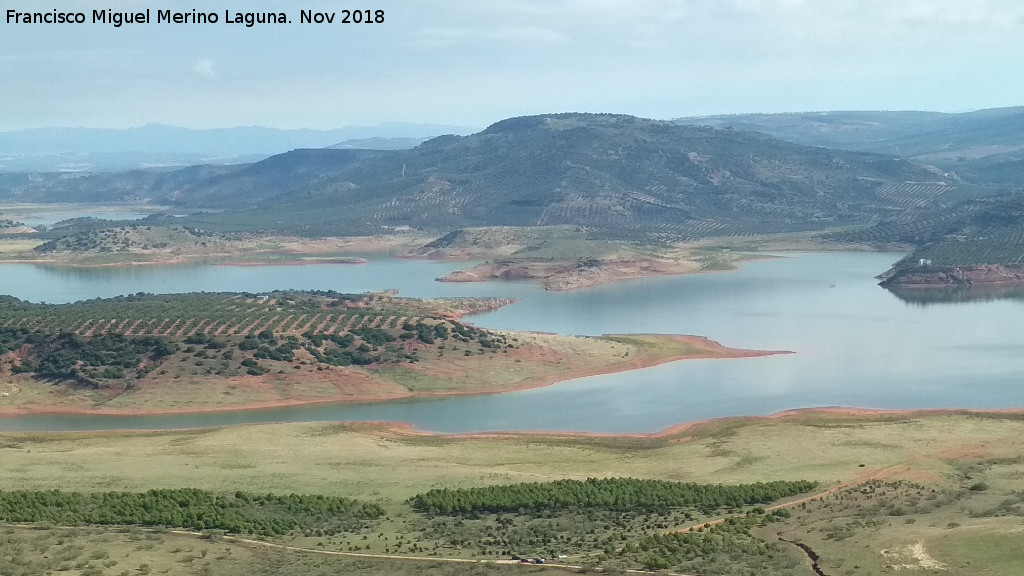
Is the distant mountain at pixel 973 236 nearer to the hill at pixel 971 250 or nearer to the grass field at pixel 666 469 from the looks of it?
the hill at pixel 971 250

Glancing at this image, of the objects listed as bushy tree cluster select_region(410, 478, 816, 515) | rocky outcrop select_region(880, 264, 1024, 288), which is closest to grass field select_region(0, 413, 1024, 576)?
bushy tree cluster select_region(410, 478, 816, 515)

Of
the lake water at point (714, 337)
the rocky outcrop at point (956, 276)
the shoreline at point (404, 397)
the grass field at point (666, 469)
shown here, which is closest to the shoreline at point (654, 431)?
the grass field at point (666, 469)

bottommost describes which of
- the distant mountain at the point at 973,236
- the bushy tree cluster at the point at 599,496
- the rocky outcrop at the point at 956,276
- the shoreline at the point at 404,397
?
the shoreline at the point at 404,397

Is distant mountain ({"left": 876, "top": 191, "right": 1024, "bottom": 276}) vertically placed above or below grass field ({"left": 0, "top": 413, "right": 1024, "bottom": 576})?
above

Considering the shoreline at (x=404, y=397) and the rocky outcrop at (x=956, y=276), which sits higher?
the rocky outcrop at (x=956, y=276)

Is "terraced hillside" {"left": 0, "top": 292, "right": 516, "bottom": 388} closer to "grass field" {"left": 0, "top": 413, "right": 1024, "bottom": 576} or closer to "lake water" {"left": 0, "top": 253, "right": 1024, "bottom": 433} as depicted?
"lake water" {"left": 0, "top": 253, "right": 1024, "bottom": 433}
